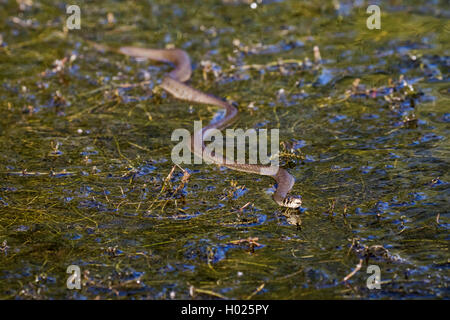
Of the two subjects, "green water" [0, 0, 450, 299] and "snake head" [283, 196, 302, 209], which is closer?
"green water" [0, 0, 450, 299]

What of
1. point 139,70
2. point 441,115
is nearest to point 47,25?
point 139,70

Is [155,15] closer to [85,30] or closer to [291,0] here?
[85,30]

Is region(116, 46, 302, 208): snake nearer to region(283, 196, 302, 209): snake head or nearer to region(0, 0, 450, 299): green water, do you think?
region(283, 196, 302, 209): snake head

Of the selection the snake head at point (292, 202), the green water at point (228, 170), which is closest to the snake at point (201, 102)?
the snake head at point (292, 202)

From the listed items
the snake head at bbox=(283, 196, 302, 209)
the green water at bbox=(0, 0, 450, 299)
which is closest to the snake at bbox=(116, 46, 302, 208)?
the snake head at bbox=(283, 196, 302, 209)

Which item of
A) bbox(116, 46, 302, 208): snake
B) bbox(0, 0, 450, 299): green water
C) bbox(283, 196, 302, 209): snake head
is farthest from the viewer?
bbox(116, 46, 302, 208): snake

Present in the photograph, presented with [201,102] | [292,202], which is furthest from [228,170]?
[201,102]
